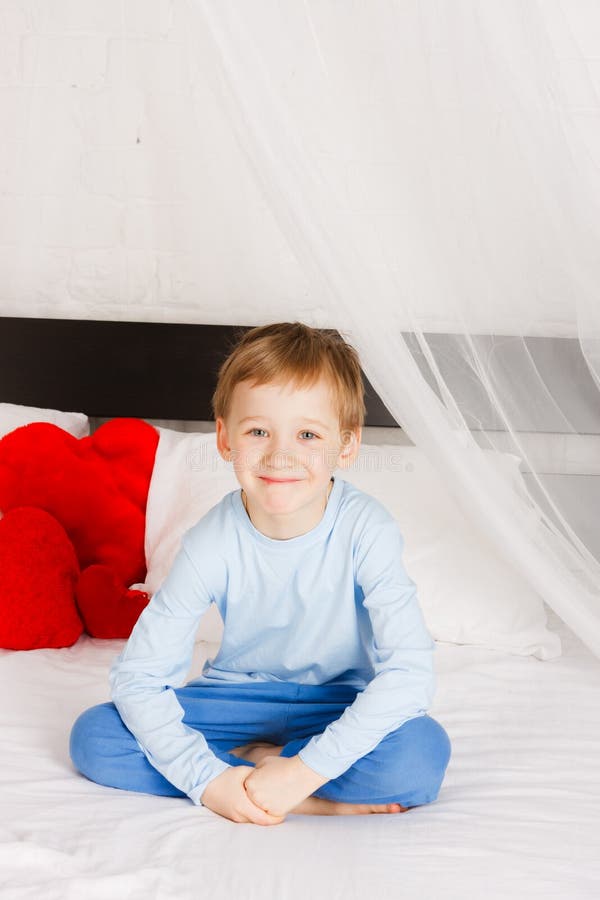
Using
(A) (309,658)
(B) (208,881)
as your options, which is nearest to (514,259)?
(A) (309,658)

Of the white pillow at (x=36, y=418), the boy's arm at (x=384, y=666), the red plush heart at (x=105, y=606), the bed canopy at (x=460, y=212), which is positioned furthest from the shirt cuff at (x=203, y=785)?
the white pillow at (x=36, y=418)

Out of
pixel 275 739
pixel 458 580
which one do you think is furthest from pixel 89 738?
pixel 458 580

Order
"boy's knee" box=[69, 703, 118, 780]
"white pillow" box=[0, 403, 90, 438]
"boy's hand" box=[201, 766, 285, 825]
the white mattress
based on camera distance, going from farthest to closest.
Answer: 1. "white pillow" box=[0, 403, 90, 438]
2. "boy's knee" box=[69, 703, 118, 780]
3. "boy's hand" box=[201, 766, 285, 825]
4. the white mattress

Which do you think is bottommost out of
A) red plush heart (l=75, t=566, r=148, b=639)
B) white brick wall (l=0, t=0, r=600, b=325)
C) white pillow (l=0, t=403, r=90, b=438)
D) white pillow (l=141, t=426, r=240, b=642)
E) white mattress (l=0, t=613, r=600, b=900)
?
white mattress (l=0, t=613, r=600, b=900)

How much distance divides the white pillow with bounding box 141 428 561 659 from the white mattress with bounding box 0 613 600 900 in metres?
0.25

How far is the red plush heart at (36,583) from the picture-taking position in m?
1.67

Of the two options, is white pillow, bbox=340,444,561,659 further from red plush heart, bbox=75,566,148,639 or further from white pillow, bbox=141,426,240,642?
red plush heart, bbox=75,566,148,639

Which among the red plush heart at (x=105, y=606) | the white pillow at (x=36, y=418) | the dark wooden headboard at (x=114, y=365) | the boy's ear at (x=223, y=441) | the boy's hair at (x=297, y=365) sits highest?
the dark wooden headboard at (x=114, y=365)

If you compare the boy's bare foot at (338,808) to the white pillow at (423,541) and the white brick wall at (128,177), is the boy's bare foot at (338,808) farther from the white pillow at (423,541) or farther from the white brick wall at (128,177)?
the white brick wall at (128,177)

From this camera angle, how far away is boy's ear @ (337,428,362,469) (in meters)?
1.30

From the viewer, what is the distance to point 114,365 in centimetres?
220

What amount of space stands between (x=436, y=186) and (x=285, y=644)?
62 cm

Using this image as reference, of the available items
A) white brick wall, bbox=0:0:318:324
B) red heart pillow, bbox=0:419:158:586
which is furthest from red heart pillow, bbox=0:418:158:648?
white brick wall, bbox=0:0:318:324

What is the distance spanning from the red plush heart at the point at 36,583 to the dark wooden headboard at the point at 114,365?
0.43 metres
